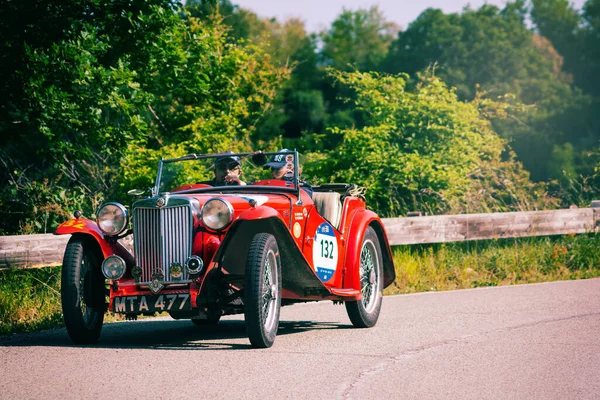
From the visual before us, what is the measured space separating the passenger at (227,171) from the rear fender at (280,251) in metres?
1.19

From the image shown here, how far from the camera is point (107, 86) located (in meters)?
13.7

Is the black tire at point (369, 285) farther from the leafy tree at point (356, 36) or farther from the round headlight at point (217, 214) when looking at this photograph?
the leafy tree at point (356, 36)

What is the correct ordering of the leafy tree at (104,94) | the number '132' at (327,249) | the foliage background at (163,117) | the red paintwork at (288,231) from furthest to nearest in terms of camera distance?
the foliage background at (163,117), the leafy tree at (104,94), the number '132' at (327,249), the red paintwork at (288,231)

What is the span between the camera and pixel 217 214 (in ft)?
25.6

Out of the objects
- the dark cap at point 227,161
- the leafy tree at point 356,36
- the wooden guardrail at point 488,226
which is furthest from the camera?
the leafy tree at point 356,36

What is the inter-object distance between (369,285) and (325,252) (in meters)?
1.02

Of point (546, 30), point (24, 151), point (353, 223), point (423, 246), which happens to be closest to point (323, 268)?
point (353, 223)

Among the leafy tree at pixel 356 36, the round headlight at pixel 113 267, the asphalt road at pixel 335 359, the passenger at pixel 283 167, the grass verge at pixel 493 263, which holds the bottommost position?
the asphalt road at pixel 335 359

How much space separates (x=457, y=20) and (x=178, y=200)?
171 ft

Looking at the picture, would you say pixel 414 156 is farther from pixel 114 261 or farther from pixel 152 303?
pixel 152 303

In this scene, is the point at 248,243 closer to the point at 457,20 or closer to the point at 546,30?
the point at 457,20

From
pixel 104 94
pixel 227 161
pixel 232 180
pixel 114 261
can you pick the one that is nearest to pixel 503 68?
pixel 104 94

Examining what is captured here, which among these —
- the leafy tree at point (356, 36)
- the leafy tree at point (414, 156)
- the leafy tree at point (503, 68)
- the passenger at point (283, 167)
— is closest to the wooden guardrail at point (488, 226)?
the leafy tree at point (414, 156)

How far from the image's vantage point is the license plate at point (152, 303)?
7500 mm
